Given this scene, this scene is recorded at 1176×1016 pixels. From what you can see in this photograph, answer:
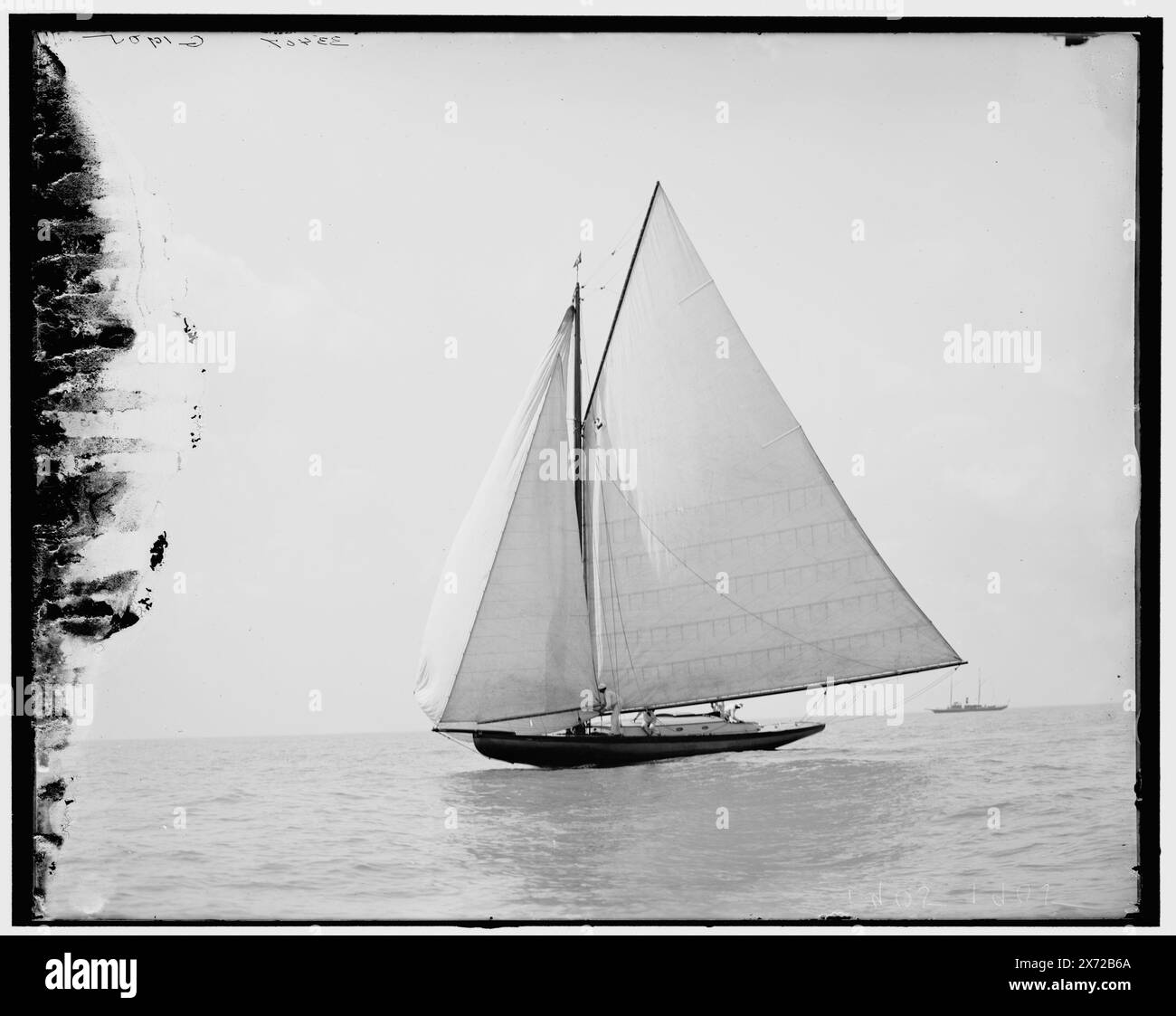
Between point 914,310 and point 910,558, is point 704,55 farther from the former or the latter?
point 910,558

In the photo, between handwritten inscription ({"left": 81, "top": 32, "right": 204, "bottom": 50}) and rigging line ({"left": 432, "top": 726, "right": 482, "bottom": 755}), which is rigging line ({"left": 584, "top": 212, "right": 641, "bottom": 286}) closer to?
handwritten inscription ({"left": 81, "top": 32, "right": 204, "bottom": 50})

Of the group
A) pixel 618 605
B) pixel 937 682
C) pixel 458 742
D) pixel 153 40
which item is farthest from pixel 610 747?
pixel 153 40

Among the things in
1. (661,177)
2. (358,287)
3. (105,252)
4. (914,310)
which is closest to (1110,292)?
(914,310)

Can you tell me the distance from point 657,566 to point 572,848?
2320mm

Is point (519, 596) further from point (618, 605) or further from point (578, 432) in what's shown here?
point (578, 432)

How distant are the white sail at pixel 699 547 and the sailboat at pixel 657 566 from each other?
0.01m

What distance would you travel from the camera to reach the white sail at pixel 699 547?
344 inches

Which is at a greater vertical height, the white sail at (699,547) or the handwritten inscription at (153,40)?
the handwritten inscription at (153,40)

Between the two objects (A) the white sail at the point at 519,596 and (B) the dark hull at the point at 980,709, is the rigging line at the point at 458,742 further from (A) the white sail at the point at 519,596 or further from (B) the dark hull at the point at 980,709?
(B) the dark hull at the point at 980,709

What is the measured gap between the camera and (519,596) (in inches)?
358

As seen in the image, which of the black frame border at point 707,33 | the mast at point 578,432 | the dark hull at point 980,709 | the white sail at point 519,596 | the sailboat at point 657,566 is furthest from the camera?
the sailboat at point 657,566

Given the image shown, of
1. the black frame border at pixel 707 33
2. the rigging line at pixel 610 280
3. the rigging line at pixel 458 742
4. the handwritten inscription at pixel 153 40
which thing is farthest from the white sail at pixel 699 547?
the handwritten inscription at pixel 153 40

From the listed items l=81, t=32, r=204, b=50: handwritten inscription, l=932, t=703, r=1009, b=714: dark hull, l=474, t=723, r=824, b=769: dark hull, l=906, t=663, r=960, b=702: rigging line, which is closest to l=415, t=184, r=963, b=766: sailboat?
l=474, t=723, r=824, b=769: dark hull

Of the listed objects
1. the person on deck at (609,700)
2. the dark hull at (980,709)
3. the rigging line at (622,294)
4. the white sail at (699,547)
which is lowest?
the person on deck at (609,700)
